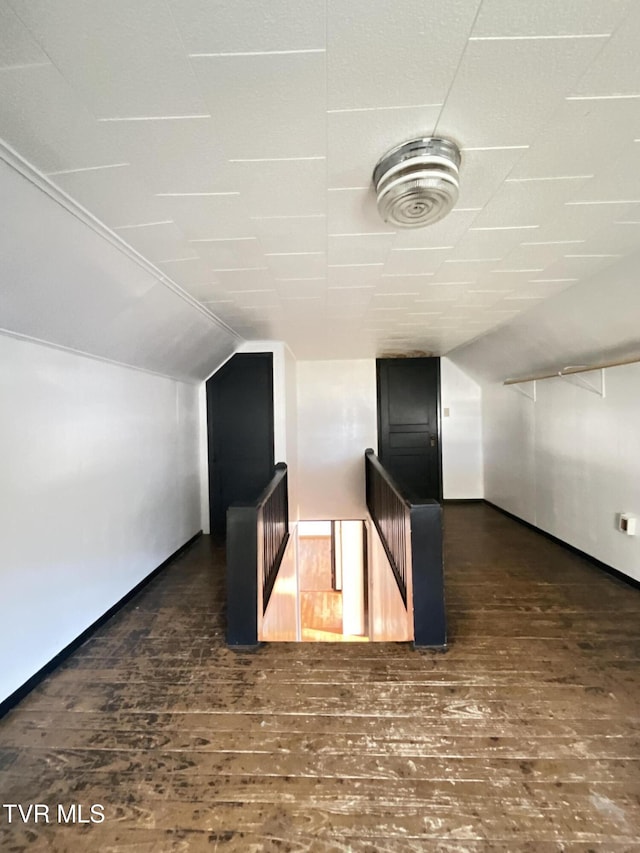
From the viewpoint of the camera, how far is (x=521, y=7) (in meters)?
0.80

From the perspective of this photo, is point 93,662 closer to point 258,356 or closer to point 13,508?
point 13,508

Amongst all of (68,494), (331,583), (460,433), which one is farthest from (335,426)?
(68,494)

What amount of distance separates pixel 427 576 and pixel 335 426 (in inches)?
141

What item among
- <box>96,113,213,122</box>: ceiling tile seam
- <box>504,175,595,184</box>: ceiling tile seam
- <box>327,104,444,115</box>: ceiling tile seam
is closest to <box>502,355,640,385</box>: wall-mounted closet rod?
<box>504,175,595,184</box>: ceiling tile seam

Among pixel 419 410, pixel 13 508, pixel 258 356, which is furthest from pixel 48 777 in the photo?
pixel 419 410

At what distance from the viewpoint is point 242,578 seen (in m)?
2.21

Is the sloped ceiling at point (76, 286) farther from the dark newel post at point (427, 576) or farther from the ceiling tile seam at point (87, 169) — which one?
the dark newel post at point (427, 576)

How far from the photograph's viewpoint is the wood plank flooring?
4.01ft

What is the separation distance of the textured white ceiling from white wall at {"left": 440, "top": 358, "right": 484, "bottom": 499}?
3584 millimetres

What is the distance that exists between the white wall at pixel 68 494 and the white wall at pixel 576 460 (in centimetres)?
394

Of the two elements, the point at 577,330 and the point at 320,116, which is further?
the point at 577,330

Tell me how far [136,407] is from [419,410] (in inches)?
155

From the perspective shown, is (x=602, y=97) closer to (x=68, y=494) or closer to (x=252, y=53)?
(x=252, y=53)

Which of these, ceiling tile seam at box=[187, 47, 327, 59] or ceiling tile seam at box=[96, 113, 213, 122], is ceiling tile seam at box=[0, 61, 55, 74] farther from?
ceiling tile seam at box=[187, 47, 327, 59]
